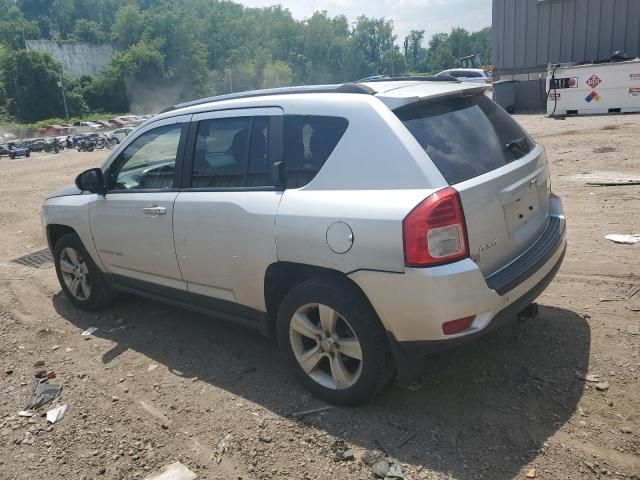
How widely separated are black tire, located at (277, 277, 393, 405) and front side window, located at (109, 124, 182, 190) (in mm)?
1531

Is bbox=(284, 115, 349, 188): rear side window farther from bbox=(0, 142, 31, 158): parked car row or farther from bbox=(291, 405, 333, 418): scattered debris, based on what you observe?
bbox=(0, 142, 31, 158): parked car row

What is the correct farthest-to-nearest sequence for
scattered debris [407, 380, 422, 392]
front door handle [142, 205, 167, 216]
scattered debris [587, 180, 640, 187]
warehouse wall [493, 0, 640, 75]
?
1. warehouse wall [493, 0, 640, 75]
2. scattered debris [587, 180, 640, 187]
3. front door handle [142, 205, 167, 216]
4. scattered debris [407, 380, 422, 392]

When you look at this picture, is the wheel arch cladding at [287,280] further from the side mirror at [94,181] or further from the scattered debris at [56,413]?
the side mirror at [94,181]

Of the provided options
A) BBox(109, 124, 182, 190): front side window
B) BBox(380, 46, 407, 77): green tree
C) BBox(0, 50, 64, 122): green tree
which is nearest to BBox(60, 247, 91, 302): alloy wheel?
BBox(109, 124, 182, 190): front side window

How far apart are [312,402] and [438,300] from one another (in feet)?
3.82

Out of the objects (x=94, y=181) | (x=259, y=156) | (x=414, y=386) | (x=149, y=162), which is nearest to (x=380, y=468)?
(x=414, y=386)

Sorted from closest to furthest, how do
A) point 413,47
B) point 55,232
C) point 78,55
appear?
1. point 55,232
2. point 78,55
3. point 413,47

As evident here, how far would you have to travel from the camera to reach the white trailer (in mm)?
16453

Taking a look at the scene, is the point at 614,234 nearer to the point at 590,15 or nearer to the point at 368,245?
the point at 368,245

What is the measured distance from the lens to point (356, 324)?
301 cm

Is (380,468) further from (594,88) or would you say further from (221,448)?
(594,88)

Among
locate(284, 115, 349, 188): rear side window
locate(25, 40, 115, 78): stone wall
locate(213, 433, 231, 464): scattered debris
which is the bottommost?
locate(213, 433, 231, 464): scattered debris

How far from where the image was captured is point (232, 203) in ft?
11.6

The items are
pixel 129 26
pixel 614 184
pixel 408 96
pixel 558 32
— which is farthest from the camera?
pixel 129 26
